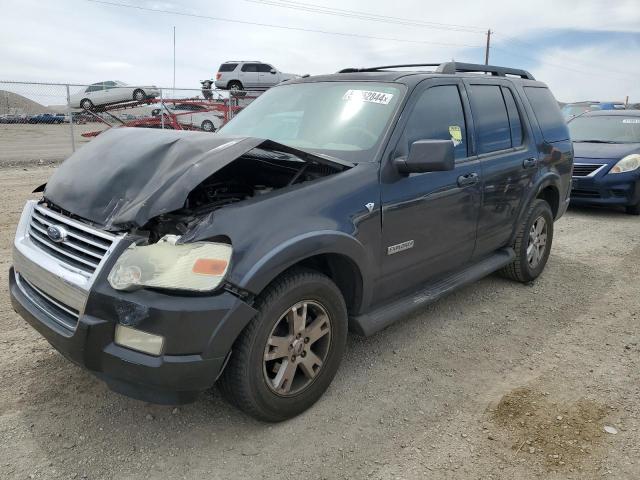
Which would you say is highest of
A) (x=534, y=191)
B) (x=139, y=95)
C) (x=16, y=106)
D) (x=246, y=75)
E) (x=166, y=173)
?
(x=246, y=75)

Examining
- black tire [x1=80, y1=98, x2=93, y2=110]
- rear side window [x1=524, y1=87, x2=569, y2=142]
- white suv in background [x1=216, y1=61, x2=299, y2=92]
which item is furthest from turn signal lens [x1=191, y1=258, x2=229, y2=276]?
white suv in background [x1=216, y1=61, x2=299, y2=92]

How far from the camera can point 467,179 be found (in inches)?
148

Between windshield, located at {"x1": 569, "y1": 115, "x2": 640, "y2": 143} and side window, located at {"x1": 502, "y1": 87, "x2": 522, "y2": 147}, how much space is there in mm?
5763

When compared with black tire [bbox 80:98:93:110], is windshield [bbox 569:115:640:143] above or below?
below

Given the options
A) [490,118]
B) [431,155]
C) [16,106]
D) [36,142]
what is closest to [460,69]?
[490,118]

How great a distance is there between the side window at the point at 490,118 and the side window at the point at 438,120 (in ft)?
0.76

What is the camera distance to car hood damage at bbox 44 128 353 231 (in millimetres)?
2398

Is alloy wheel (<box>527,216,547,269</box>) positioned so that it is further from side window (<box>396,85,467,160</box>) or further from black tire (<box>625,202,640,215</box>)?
black tire (<box>625,202,640,215</box>)

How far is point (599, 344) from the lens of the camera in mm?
3811

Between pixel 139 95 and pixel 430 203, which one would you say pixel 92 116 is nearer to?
pixel 139 95

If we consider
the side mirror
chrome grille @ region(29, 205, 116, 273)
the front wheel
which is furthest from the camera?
the front wheel

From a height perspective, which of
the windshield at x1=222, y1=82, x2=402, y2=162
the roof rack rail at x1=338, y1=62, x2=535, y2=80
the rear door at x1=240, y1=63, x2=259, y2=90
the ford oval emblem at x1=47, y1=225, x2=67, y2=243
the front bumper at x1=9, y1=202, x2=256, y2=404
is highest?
the rear door at x1=240, y1=63, x2=259, y2=90

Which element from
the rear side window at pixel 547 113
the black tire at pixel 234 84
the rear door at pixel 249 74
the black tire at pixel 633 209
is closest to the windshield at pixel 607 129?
the black tire at pixel 633 209

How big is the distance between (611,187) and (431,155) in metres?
6.78
